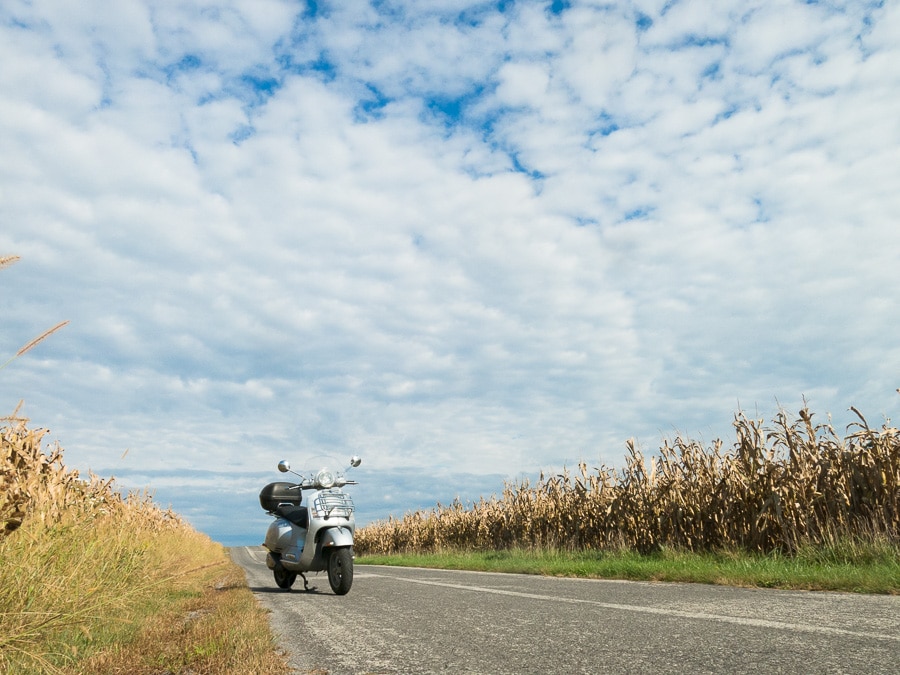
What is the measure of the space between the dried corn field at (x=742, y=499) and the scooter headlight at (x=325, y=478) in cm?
662

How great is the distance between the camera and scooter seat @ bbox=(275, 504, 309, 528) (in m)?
10.4

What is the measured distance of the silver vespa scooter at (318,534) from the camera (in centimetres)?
930

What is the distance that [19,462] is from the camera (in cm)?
877

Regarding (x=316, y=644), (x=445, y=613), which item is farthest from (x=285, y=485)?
(x=316, y=644)

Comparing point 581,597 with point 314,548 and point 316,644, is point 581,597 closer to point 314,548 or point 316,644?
point 316,644

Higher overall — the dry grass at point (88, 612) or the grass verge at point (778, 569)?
the grass verge at point (778, 569)

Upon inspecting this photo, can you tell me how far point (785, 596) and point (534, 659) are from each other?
3492mm

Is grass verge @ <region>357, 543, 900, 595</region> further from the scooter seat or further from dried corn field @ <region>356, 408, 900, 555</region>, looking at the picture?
the scooter seat

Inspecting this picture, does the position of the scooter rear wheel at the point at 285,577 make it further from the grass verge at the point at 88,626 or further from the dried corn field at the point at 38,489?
the grass verge at the point at 88,626

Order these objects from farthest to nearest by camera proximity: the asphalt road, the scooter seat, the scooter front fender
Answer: the scooter seat, the scooter front fender, the asphalt road

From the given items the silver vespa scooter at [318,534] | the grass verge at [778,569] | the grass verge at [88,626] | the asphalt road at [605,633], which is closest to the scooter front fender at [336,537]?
the silver vespa scooter at [318,534]

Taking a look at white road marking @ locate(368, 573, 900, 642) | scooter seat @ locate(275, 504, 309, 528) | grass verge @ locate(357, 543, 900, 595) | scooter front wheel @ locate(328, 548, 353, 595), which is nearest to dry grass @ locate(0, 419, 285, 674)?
scooter front wheel @ locate(328, 548, 353, 595)

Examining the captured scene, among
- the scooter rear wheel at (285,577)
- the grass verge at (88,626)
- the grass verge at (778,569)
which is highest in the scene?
the grass verge at (778,569)

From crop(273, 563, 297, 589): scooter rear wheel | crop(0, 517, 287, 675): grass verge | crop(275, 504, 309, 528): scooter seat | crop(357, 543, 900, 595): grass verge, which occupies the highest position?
crop(275, 504, 309, 528): scooter seat
